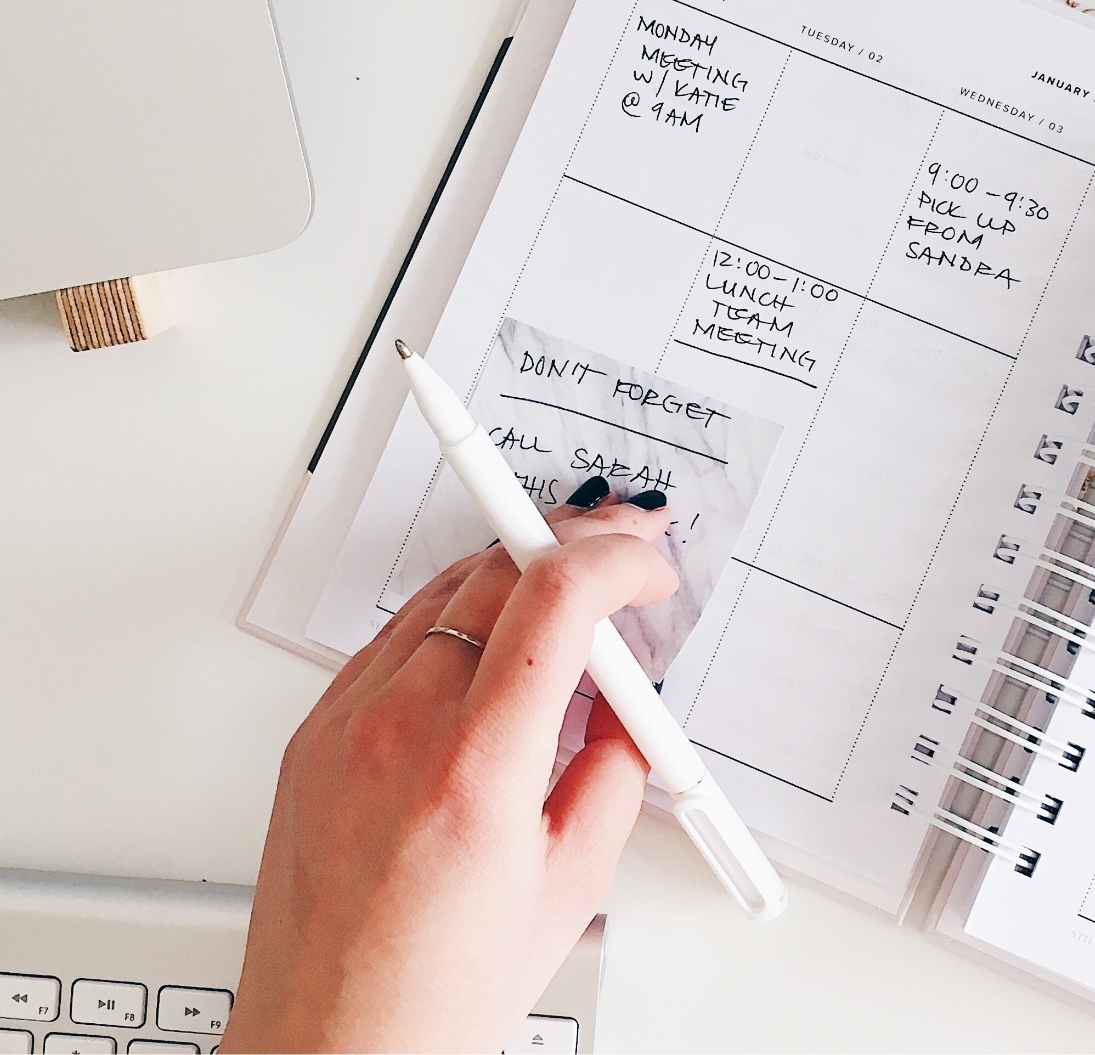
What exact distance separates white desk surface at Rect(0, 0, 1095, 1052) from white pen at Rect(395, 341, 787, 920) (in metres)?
Result: 0.14

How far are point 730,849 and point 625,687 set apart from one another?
97 mm

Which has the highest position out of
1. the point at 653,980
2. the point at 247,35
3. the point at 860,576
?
the point at 247,35

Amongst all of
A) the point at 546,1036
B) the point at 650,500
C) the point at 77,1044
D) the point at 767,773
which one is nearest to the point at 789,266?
the point at 650,500

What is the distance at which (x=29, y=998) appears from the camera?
441 millimetres

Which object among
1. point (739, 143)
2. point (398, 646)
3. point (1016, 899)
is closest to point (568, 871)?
point (398, 646)

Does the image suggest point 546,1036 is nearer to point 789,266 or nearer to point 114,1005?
point 114,1005

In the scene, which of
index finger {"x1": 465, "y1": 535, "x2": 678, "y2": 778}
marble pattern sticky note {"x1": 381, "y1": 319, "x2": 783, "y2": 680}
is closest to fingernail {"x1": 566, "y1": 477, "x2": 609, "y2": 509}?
marble pattern sticky note {"x1": 381, "y1": 319, "x2": 783, "y2": 680}

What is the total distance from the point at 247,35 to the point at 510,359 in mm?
174

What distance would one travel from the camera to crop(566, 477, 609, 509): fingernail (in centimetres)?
46

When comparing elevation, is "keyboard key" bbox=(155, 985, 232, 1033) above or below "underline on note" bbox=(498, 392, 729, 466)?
below

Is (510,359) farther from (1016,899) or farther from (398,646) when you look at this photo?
(1016,899)

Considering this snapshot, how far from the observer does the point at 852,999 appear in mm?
464

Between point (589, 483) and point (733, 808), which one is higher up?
point (589, 483)

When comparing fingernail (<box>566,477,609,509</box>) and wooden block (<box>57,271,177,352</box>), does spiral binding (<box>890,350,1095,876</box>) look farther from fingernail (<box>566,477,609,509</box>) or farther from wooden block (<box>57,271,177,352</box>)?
wooden block (<box>57,271,177,352</box>)
